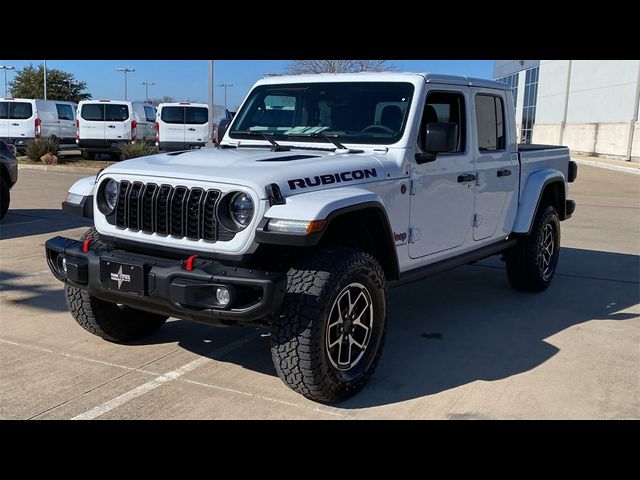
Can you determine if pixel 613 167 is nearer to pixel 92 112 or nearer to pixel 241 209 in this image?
pixel 92 112

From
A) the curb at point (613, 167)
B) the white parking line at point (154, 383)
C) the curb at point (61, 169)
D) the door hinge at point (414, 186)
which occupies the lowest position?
the curb at point (61, 169)

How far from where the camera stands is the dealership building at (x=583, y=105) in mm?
29484

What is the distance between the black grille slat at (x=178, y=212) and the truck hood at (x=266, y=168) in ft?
0.26

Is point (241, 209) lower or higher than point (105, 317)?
higher

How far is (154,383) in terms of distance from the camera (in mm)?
4004

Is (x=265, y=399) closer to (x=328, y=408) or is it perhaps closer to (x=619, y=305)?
(x=328, y=408)

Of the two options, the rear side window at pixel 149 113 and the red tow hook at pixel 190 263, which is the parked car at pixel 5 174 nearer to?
the red tow hook at pixel 190 263

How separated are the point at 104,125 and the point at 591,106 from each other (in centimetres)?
2629

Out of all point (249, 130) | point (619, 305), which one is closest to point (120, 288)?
point (249, 130)

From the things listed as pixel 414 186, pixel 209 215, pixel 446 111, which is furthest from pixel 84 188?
pixel 446 111

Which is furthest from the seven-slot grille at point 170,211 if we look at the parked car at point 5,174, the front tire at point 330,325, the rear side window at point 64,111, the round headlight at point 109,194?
the rear side window at point 64,111
